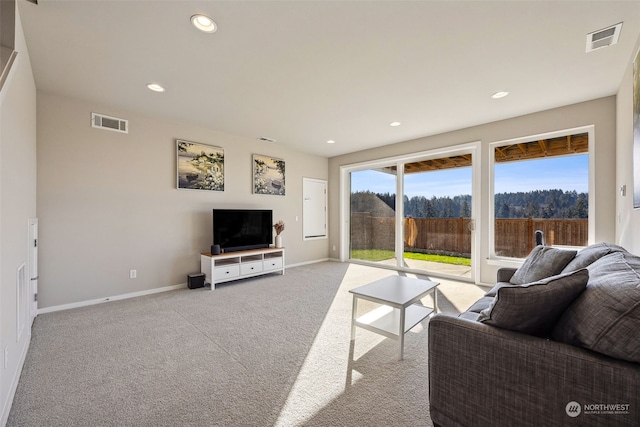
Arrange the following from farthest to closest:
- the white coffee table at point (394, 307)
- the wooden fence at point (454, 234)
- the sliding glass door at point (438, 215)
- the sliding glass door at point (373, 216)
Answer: the sliding glass door at point (373, 216)
the sliding glass door at point (438, 215)
the wooden fence at point (454, 234)
the white coffee table at point (394, 307)

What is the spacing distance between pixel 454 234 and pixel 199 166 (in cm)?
443

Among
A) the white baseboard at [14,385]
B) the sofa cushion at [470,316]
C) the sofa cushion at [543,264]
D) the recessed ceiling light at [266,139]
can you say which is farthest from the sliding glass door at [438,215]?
the white baseboard at [14,385]

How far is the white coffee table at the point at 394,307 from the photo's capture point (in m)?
2.15

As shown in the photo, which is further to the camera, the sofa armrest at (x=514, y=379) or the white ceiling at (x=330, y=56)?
the white ceiling at (x=330, y=56)

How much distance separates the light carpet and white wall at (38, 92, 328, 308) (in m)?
0.47

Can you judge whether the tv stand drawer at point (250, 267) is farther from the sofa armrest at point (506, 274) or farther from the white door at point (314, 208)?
the sofa armrest at point (506, 274)

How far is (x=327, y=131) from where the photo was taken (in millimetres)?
4457

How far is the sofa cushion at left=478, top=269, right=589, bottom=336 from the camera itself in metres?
1.12

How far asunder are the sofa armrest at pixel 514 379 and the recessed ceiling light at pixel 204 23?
2.46 metres

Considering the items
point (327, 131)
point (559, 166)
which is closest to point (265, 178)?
point (327, 131)

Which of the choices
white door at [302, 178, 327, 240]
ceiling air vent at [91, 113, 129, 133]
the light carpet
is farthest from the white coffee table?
ceiling air vent at [91, 113, 129, 133]

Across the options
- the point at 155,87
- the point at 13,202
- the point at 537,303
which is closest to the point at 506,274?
the point at 537,303

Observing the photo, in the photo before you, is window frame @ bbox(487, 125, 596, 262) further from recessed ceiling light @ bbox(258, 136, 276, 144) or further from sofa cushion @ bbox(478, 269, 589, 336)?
recessed ceiling light @ bbox(258, 136, 276, 144)

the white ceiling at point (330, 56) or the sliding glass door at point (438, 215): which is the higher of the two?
the white ceiling at point (330, 56)
